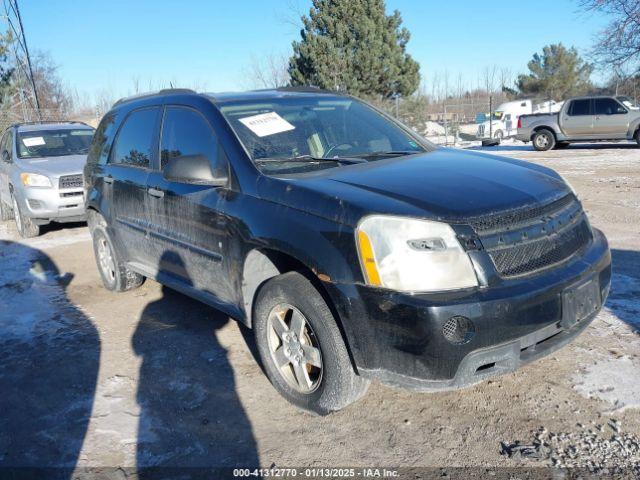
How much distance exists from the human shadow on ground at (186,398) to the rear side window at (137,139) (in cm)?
92

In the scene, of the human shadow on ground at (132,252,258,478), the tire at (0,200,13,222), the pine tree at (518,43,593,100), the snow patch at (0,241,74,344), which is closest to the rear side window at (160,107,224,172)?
the human shadow on ground at (132,252,258,478)

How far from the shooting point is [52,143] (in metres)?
9.34

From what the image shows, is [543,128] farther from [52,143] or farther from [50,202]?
[50,202]

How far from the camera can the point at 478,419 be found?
2936mm

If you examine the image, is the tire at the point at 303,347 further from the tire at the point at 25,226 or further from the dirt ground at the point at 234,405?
the tire at the point at 25,226

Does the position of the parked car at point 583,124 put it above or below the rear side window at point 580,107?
below

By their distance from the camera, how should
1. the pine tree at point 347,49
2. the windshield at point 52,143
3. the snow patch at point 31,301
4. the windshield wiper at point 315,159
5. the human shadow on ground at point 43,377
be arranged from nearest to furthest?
the human shadow on ground at point 43,377 → the windshield wiper at point 315,159 → the snow patch at point 31,301 → the windshield at point 52,143 → the pine tree at point 347,49

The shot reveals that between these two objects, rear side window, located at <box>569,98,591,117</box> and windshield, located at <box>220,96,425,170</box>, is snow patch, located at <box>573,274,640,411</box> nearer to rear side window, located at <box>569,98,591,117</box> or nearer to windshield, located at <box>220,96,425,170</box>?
windshield, located at <box>220,96,425,170</box>

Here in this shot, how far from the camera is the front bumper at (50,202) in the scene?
8.15m

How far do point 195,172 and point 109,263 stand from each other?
2.66 metres

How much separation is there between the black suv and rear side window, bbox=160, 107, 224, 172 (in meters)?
0.01

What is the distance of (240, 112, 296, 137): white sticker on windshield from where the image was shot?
3.60 m

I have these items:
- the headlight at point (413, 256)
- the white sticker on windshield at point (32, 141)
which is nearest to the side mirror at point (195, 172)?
the headlight at point (413, 256)

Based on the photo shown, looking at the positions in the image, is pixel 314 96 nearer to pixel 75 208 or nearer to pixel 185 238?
pixel 185 238
